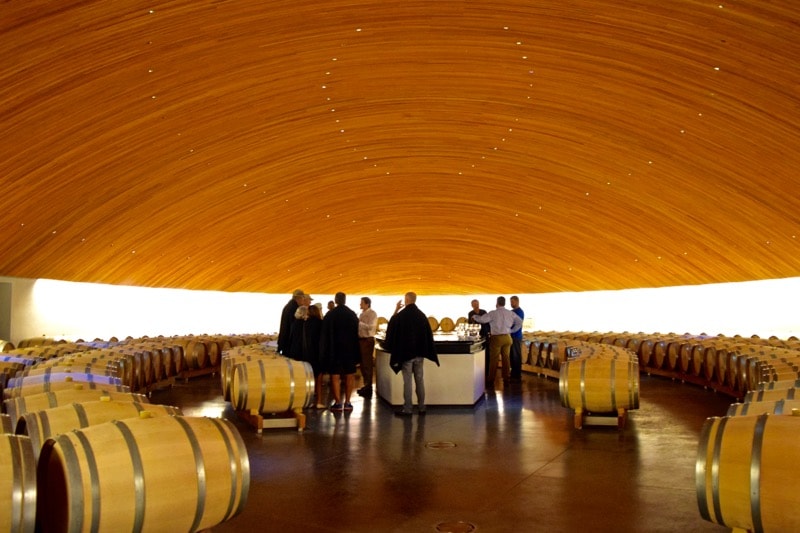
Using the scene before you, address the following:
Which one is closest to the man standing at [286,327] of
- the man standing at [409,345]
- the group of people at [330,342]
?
the group of people at [330,342]

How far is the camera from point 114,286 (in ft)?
74.6

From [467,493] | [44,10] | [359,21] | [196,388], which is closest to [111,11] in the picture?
[44,10]

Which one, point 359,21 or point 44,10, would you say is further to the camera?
point 359,21

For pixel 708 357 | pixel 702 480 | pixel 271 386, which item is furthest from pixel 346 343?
pixel 702 480

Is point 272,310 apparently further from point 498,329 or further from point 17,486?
point 17,486

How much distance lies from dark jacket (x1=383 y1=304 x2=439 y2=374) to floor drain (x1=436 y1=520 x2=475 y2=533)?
5.27 metres

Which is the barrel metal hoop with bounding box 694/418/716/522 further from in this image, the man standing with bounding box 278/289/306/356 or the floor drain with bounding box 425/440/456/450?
the man standing with bounding box 278/289/306/356

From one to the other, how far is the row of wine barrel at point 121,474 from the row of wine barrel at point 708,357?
269 inches

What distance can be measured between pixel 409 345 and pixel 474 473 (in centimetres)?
384

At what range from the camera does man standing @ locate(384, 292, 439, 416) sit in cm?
1036

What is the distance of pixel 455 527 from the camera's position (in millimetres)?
5000

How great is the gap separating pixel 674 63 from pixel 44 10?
9311 millimetres

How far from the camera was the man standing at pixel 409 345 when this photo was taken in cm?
1036

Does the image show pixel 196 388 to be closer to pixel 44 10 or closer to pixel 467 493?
pixel 44 10
